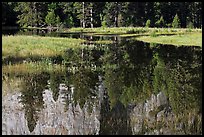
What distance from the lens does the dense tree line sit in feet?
278

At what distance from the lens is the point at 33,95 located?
687 inches

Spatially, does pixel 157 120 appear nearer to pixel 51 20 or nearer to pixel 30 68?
pixel 30 68

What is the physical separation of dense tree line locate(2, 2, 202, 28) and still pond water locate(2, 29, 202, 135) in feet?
193

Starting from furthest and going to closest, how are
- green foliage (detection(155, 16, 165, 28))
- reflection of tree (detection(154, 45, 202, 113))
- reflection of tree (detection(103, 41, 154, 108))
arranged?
green foliage (detection(155, 16, 165, 28)) < reflection of tree (detection(103, 41, 154, 108)) < reflection of tree (detection(154, 45, 202, 113))

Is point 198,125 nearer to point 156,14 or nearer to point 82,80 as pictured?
point 82,80

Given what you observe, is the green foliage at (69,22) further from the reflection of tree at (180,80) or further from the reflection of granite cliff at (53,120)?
the reflection of granite cliff at (53,120)

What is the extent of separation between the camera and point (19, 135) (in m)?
11.5

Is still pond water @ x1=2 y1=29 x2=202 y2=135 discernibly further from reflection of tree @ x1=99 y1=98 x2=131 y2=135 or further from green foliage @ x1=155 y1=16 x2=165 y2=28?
green foliage @ x1=155 y1=16 x2=165 y2=28

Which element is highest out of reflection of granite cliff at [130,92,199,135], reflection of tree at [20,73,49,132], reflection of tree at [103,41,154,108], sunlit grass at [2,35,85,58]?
sunlit grass at [2,35,85,58]

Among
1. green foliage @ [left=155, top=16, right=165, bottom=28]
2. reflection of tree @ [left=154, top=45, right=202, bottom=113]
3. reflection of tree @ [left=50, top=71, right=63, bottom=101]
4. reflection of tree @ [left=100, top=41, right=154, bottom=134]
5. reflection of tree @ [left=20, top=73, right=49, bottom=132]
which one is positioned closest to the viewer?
reflection of tree @ [left=100, top=41, right=154, bottom=134]

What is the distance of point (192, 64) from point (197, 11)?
73164 millimetres

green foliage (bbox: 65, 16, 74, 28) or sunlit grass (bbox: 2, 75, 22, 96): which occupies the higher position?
green foliage (bbox: 65, 16, 74, 28)

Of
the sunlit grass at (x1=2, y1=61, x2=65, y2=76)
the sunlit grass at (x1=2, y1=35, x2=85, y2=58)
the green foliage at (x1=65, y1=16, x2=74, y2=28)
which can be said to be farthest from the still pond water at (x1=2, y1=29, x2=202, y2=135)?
the green foliage at (x1=65, y1=16, x2=74, y2=28)

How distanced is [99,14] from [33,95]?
78433mm
